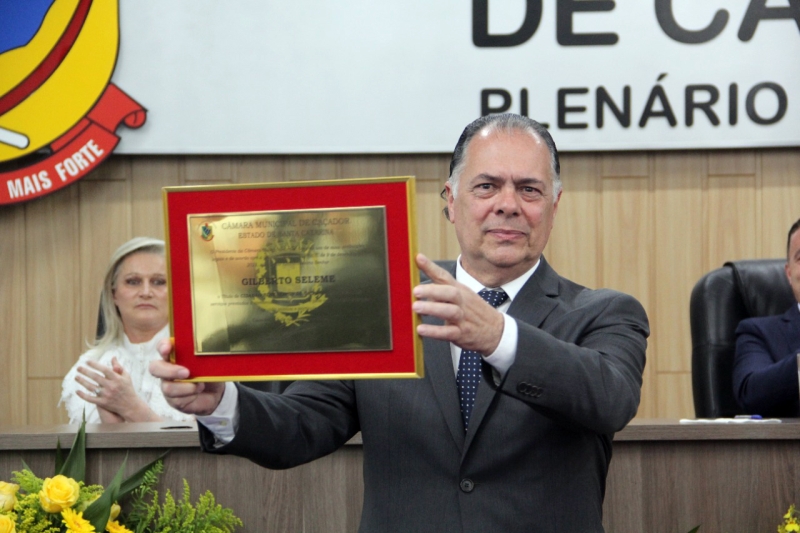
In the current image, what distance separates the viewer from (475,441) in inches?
54.2

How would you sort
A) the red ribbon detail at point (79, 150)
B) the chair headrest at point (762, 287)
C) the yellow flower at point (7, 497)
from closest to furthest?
1. the yellow flower at point (7, 497)
2. the chair headrest at point (762, 287)
3. the red ribbon detail at point (79, 150)

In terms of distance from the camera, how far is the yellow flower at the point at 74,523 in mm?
1634

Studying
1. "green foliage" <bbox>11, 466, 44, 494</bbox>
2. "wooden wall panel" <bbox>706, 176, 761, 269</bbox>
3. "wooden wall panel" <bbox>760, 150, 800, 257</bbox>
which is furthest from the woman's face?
"wooden wall panel" <bbox>760, 150, 800, 257</bbox>

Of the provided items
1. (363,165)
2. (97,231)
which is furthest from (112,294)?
(363,165)

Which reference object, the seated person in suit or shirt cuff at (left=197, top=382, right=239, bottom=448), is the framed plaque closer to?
shirt cuff at (left=197, top=382, right=239, bottom=448)

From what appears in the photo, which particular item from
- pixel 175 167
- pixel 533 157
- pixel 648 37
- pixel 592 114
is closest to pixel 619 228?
pixel 592 114

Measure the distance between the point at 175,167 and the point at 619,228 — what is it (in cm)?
165

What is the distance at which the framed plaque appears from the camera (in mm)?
1168

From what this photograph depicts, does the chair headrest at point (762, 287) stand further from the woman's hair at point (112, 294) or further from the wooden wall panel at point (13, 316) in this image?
the wooden wall panel at point (13, 316)

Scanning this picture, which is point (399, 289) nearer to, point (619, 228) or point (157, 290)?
point (157, 290)

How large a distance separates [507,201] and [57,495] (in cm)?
94

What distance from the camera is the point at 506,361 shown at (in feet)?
3.81

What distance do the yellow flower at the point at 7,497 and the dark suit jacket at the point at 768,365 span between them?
1.81 m

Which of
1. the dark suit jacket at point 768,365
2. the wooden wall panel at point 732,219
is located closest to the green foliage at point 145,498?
the dark suit jacket at point 768,365
